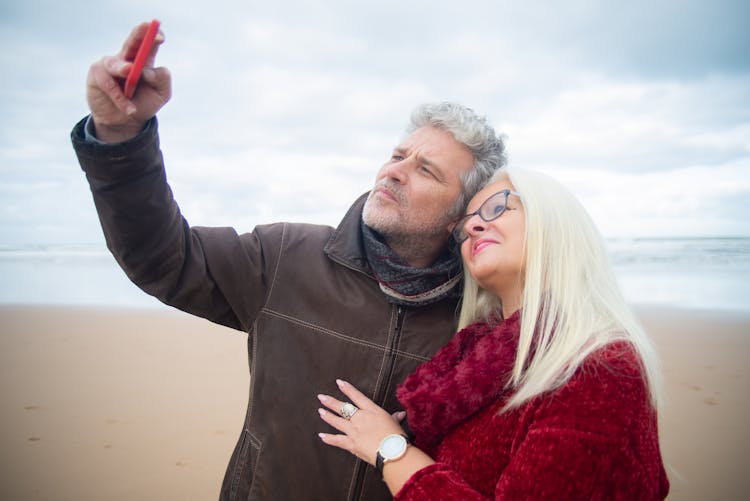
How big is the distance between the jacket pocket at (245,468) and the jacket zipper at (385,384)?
1.40 feet

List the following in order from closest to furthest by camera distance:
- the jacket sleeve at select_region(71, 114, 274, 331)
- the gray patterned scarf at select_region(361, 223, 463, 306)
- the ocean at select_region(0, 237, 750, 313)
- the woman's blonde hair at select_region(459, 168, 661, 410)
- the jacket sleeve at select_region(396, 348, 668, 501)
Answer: the jacket sleeve at select_region(396, 348, 668, 501) → the woman's blonde hair at select_region(459, 168, 661, 410) → the jacket sleeve at select_region(71, 114, 274, 331) → the gray patterned scarf at select_region(361, 223, 463, 306) → the ocean at select_region(0, 237, 750, 313)

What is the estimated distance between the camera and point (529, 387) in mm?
1359

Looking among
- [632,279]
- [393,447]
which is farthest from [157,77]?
[632,279]

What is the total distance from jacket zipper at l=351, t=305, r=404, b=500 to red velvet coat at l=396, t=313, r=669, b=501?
0.85 feet

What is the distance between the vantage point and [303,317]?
6.67 ft

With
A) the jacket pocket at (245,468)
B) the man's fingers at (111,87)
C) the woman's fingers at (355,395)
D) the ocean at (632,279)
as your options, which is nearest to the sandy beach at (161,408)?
the ocean at (632,279)

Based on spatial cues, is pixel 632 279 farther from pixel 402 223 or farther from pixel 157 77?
pixel 157 77

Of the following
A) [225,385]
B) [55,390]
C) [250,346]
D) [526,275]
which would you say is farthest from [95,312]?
[526,275]

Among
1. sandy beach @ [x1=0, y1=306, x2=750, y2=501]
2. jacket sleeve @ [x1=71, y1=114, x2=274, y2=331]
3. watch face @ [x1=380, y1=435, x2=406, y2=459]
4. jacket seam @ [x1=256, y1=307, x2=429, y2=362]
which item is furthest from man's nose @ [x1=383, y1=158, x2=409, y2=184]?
sandy beach @ [x1=0, y1=306, x2=750, y2=501]

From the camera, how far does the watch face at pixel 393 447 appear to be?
154 centimetres

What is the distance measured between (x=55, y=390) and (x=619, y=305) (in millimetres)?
6455

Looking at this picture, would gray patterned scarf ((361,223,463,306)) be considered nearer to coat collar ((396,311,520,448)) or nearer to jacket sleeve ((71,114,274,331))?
coat collar ((396,311,520,448))

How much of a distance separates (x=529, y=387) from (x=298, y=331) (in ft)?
3.39

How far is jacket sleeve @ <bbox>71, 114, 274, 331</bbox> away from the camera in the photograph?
1490mm
